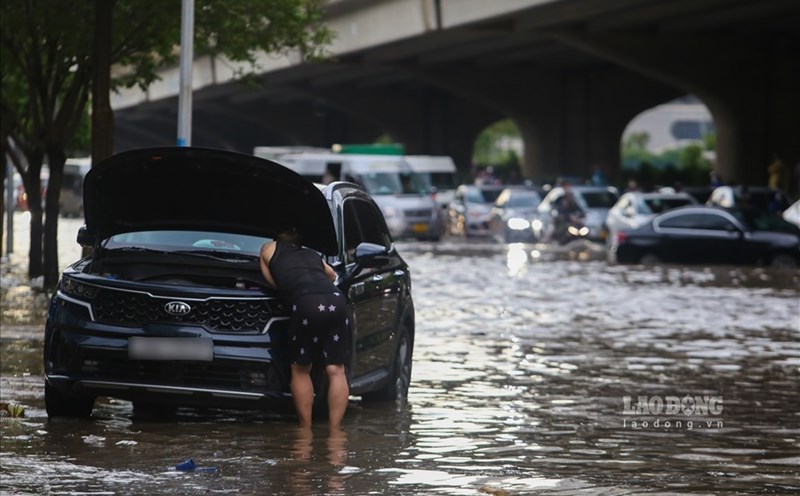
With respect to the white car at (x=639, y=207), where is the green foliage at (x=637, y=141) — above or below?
above

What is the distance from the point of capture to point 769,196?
45.7m

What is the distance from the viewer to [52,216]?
25.8m

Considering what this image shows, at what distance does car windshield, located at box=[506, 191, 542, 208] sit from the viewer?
5144 cm

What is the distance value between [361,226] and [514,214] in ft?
126

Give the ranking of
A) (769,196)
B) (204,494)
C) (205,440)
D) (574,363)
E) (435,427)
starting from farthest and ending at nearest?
1. (769,196)
2. (574,363)
3. (435,427)
4. (205,440)
5. (204,494)

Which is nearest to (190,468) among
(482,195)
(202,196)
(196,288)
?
(196,288)

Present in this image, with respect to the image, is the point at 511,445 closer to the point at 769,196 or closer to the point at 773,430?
the point at 773,430

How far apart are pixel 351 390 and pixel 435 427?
57 centimetres

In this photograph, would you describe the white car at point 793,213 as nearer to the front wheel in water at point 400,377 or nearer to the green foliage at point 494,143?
the front wheel in water at point 400,377

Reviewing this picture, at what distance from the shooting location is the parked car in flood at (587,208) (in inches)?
1866

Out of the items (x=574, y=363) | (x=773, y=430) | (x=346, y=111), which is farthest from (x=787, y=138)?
(x=773, y=430)

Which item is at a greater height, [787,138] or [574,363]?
[787,138]

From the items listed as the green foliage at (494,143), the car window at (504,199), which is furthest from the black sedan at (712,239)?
the green foliage at (494,143)

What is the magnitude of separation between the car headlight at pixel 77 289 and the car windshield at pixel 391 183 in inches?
1479
